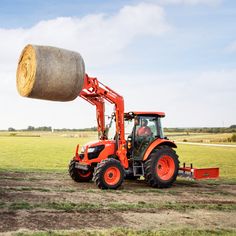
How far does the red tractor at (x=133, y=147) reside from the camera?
12.7 metres

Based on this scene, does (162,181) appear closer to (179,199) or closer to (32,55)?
(179,199)

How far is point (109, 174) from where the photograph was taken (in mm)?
12047

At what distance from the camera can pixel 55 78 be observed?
10.3 metres

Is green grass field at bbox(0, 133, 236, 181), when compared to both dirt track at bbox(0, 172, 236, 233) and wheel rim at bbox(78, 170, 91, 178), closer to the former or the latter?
wheel rim at bbox(78, 170, 91, 178)

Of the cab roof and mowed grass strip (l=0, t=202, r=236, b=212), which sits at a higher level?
the cab roof

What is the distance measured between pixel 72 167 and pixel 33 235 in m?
6.58

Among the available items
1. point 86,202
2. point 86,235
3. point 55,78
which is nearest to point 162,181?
point 86,202

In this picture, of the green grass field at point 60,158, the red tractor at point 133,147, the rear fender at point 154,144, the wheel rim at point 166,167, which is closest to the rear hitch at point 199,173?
the red tractor at point 133,147

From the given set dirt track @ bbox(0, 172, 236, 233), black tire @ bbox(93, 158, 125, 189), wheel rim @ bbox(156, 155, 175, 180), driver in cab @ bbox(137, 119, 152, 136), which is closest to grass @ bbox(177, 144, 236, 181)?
wheel rim @ bbox(156, 155, 175, 180)

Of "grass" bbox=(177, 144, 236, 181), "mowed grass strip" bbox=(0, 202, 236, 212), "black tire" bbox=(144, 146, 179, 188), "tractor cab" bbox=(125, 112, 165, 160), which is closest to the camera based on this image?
"mowed grass strip" bbox=(0, 202, 236, 212)

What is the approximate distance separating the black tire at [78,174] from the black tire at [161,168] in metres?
2.17

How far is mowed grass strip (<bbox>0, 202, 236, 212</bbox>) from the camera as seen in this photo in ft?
30.3

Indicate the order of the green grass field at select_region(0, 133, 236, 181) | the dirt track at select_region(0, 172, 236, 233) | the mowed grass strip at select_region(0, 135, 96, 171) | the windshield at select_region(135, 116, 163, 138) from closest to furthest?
the dirt track at select_region(0, 172, 236, 233)
the windshield at select_region(135, 116, 163, 138)
the green grass field at select_region(0, 133, 236, 181)
the mowed grass strip at select_region(0, 135, 96, 171)

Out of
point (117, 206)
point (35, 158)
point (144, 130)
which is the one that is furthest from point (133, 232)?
point (35, 158)
